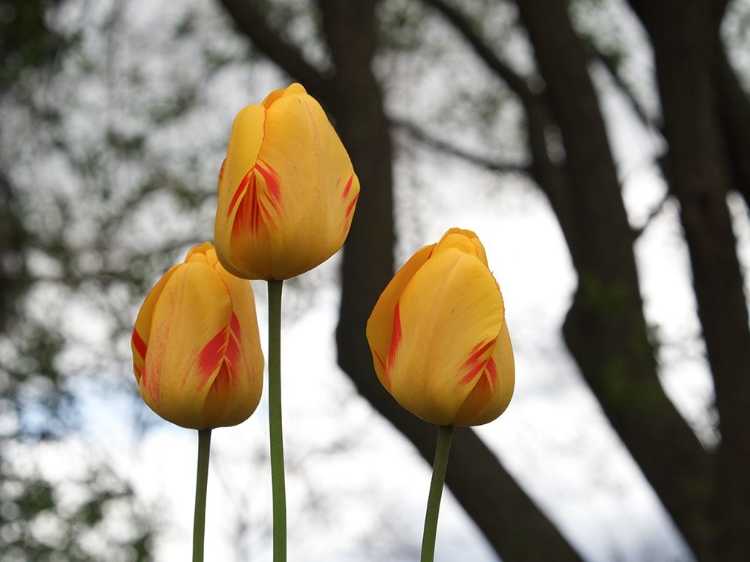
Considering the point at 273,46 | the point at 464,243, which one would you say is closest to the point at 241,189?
the point at 464,243

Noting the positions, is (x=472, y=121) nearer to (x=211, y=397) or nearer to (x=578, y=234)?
(x=578, y=234)

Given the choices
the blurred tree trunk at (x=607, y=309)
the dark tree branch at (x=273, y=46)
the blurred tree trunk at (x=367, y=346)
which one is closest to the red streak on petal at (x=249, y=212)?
the blurred tree trunk at (x=367, y=346)

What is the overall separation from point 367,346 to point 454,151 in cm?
169

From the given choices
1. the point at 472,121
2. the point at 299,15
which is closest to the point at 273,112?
the point at 299,15

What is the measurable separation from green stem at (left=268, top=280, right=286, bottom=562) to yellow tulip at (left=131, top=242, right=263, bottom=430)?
0.05 metres

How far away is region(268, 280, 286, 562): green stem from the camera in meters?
0.44

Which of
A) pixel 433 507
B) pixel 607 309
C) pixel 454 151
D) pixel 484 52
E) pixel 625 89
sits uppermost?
pixel 433 507

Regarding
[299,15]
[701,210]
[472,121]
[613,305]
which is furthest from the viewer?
[472,121]

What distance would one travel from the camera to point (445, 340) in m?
0.46

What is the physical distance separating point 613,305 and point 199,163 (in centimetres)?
134

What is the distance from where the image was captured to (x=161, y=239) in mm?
2867

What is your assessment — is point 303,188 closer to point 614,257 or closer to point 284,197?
point 284,197

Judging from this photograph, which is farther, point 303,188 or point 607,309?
point 607,309

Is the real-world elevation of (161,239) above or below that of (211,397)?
below
